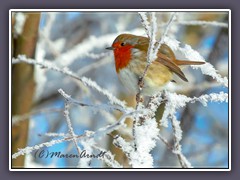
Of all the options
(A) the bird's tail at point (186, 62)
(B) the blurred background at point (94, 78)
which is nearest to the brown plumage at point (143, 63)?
(A) the bird's tail at point (186, 62)

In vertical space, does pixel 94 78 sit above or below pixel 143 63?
above

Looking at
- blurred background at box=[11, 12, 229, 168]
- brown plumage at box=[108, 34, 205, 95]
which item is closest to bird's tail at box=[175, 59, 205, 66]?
brown plumage at box=[108, 34, 205, 95]

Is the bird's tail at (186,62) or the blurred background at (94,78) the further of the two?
the blurred background at (94,78)

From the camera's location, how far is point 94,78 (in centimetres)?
279

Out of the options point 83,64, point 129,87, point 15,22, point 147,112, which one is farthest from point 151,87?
point 83,64

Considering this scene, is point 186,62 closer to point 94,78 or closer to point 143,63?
point 143,63

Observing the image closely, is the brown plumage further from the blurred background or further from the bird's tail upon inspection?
the blurred background

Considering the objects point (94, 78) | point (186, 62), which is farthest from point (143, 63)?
point (94, 78)

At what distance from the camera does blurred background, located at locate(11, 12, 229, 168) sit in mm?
1997

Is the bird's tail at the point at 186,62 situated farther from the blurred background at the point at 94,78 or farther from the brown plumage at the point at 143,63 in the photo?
the blurred background at the point at 94,78

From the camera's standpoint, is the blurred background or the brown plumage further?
the blurred background

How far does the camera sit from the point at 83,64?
2.79 meters

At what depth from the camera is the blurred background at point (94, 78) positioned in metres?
2.00
